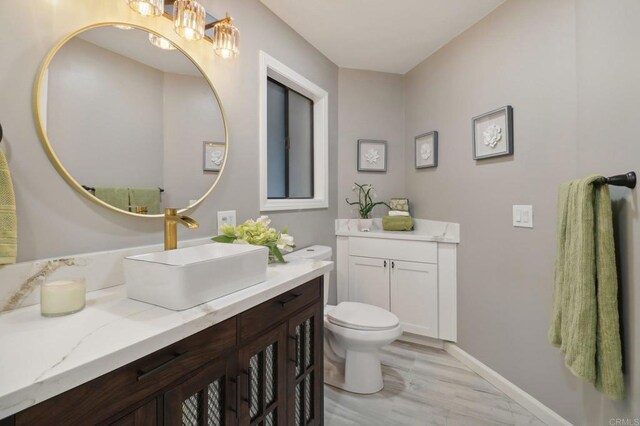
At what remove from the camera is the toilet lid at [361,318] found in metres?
1.77

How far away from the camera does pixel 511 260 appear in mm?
1825

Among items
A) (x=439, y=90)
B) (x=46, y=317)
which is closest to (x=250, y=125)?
(x=46, y=317)

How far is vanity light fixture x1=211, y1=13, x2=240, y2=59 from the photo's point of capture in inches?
55.2

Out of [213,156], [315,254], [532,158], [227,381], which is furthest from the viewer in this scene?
[315,254]

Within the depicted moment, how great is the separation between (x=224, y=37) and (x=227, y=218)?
87 centimetres

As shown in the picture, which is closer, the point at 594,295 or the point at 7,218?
the point at 7,218

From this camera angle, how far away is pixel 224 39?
1410mm

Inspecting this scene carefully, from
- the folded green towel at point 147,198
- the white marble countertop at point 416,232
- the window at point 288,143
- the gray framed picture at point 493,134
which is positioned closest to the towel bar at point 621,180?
the gray framed picture at point 493,134

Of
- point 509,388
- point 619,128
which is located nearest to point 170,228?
point 619,128

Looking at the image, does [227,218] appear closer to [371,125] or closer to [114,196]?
[114,196]

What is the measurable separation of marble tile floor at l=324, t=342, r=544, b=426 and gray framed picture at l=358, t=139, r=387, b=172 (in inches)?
63.2

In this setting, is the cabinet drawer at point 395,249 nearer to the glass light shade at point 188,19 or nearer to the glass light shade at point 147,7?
the glass light shade at point 188,19

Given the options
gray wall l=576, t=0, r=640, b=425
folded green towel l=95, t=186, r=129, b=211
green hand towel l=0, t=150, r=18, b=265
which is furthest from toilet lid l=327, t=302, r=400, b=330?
green hand towel l=0, t=150, r=18, b=265

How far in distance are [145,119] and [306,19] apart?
1.37 meters
